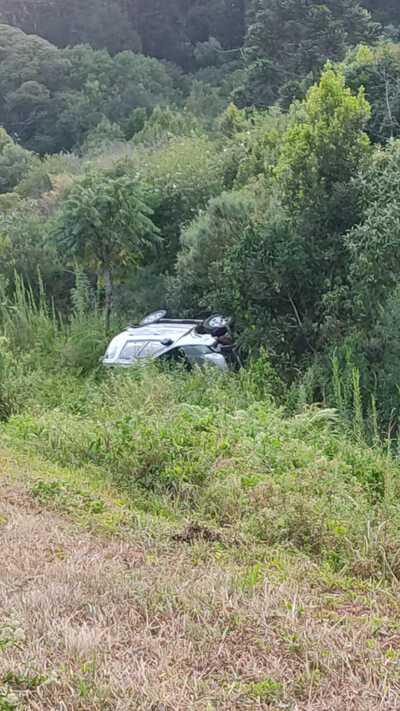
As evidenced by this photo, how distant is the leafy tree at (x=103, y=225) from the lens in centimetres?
1348

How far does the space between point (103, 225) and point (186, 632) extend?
37.7 feet

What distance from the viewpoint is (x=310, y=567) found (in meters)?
3.77

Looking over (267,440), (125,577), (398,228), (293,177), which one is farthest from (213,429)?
(293,177)

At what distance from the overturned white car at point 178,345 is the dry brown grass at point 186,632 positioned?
23.0ft

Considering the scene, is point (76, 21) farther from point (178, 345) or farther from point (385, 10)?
point (178, 345)

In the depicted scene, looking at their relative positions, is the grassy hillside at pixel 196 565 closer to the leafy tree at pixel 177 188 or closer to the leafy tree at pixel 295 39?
the leafy tree at pixel 177 188

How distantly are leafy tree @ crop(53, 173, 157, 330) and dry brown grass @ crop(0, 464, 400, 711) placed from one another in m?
10.4

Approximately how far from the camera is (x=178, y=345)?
1117 cm

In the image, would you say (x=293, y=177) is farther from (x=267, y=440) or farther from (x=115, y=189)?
(x=267, y=440)

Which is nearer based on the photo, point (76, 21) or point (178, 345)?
point (178, 345)

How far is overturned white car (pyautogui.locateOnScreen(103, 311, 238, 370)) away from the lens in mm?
11047

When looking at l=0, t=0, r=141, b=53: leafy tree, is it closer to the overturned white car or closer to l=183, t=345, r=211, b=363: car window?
the overturned white car

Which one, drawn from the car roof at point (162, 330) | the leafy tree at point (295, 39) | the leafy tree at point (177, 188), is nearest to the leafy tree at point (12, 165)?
the leafy tree at point (295, 39)

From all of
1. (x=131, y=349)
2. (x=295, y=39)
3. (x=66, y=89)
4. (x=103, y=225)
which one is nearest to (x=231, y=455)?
(x=131, y=349)
